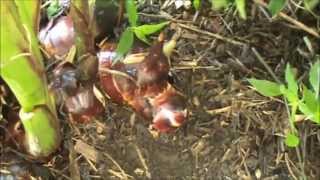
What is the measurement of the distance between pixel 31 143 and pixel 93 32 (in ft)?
0.61

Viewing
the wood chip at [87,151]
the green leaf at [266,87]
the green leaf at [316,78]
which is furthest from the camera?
the wood chip at [87,151]

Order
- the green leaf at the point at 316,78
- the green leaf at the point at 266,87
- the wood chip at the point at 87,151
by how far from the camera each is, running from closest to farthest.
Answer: the green leaf at the point at 316,78 → the green leaf at the point at 266,87 → the wood chip at the point at 87,151

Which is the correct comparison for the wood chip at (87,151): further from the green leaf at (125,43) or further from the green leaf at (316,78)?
the green leaf at (316,78)

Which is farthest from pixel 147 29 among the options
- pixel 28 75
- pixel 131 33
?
pixel 28 75

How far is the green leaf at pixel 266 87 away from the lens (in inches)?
35.3

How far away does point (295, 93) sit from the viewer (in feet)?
2.79

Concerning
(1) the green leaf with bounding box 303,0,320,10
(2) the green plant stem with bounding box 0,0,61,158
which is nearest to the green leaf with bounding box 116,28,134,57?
(2) the green plant stem with bounding box 0,0,61,158

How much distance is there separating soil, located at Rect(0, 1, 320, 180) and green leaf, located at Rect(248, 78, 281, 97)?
3.0 inches

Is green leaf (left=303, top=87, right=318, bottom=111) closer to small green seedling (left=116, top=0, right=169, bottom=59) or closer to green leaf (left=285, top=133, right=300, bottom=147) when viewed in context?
green leaf (left=285, top=133, right=300, bottom=147)

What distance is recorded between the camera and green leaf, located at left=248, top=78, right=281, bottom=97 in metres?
0.90

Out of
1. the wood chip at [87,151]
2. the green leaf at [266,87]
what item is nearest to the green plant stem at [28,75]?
the wood chip at [87,151]

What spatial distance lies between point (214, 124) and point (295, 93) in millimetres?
185

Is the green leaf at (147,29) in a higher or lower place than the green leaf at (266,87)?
higher

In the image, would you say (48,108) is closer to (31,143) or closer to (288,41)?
(31,143)
